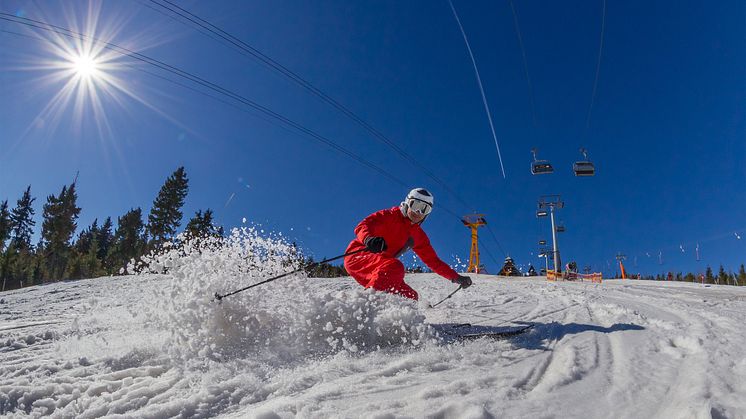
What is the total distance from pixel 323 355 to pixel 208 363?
772mm

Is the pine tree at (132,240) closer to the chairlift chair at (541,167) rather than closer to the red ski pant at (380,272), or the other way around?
the chairlift chair at (541,167)

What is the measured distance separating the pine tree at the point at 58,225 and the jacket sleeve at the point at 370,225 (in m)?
57.2

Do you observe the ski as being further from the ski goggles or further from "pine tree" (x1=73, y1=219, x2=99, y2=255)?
"pine tree" (x1=73, y1=219, x2=99, y2=255)

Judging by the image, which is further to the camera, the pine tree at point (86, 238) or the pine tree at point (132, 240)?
the pine tree at point (86, 238)

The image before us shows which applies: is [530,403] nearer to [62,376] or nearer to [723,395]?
[723,395]

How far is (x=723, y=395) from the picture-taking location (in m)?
1.61

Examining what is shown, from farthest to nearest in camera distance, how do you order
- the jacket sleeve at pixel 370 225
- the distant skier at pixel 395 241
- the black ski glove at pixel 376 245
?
1. the jacket sleeve at pixel 370 225
2. the distant skier at pixel 395 241
3. the black ski glove at pixel 376 245

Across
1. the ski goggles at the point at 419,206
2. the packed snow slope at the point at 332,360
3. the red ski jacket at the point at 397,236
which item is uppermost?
the ski goggles at the point at 419,206

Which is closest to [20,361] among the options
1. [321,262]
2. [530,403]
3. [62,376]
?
[62,376]

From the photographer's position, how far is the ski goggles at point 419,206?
4724 millimetres

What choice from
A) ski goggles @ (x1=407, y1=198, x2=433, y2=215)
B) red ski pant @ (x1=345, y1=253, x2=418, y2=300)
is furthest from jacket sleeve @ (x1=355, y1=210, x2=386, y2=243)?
ski goggles @ (x1=407, y1=198, x2=433, y2=215)

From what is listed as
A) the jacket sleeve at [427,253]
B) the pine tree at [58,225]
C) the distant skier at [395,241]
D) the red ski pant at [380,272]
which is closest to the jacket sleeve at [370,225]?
the distant skier at [395,241]

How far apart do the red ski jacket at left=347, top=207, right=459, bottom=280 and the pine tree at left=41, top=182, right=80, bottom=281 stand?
57.2m

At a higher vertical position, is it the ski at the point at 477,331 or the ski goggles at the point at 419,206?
the ski goggles at the point at 419,206
